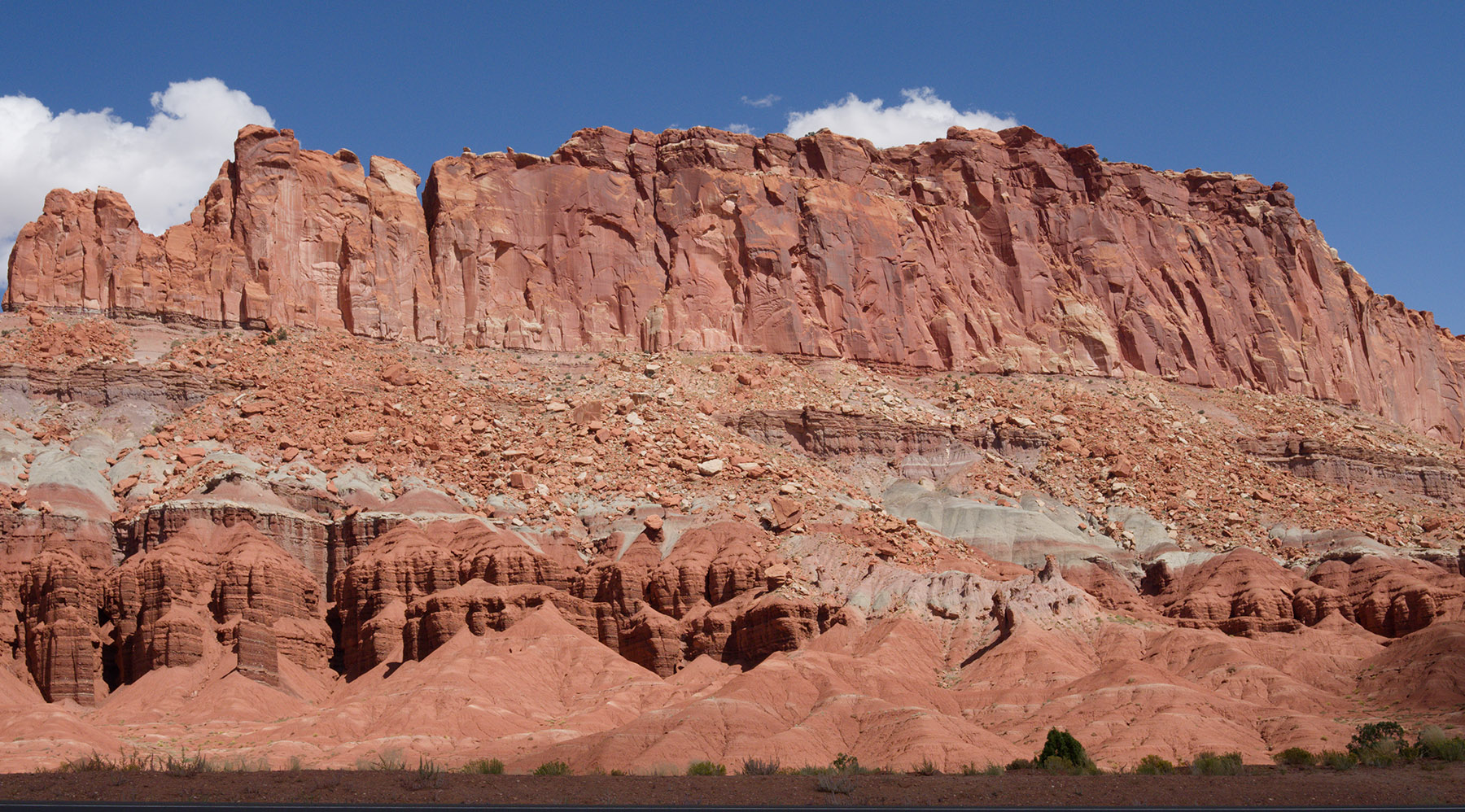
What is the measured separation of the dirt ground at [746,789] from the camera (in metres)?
35.8

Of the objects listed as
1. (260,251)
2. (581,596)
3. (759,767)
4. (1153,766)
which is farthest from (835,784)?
(260,251)

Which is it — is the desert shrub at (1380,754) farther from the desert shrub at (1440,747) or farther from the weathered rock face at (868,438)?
the weathered rock face at (868,438)

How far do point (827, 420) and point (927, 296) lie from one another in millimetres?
26021

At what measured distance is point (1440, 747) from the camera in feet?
150

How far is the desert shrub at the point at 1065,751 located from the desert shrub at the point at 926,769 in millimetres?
3265

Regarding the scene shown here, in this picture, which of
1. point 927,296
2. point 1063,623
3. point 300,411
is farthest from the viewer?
point 927,296

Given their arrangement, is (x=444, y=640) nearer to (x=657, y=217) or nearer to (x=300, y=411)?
(x=300, y=411)

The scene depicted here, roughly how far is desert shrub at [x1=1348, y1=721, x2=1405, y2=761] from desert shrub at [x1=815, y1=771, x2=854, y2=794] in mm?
16890

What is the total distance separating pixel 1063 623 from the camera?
71438mm

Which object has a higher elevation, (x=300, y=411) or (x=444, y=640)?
(x=300, y=411)

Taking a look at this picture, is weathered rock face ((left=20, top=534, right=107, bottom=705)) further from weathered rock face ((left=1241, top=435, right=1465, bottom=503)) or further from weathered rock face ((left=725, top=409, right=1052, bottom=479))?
weathered rock face ((left=1241, top=435, right=1465, bottom=503))

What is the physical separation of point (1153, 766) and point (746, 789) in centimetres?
1447

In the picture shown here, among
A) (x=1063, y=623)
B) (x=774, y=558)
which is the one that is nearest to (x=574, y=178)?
(x=774, y=558)

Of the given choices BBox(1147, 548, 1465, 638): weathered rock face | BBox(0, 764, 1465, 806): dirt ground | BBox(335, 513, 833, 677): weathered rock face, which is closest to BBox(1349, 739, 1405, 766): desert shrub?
BBox(0, 764, 1465, 806): dirt ground
